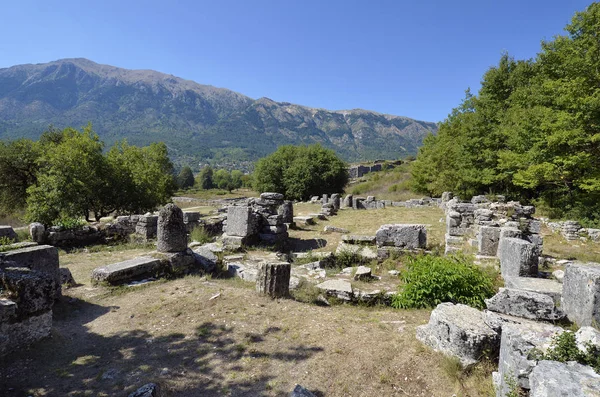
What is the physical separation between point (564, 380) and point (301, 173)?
38.1 meters

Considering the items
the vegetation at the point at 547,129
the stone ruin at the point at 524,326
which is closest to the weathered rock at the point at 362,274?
the stone ruin at the point at 524,326

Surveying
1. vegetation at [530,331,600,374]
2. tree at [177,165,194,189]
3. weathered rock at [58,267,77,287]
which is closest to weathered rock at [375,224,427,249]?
vegetation at [530,331,600,374]

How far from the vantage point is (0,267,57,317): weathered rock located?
4.36 m

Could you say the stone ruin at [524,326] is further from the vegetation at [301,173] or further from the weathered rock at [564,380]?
the vegetation at [301,173]

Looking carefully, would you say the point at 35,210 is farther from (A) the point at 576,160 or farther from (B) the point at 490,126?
(B) the point at 490,126

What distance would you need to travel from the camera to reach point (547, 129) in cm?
1577

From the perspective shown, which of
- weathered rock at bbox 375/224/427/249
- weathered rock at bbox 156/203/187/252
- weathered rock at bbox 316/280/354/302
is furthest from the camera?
weathered rock at bbox 375/224/427/249

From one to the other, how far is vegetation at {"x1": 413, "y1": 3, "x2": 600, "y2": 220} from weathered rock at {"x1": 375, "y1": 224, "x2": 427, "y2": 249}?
9.55m

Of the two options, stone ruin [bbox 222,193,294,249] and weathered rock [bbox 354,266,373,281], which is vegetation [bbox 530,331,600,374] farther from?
stone ruin [bbox 222,193,294,249]

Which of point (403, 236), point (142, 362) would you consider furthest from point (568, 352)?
point (403, 236)

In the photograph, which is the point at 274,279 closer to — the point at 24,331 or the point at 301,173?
the point at 24,331

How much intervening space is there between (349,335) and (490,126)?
23200mm

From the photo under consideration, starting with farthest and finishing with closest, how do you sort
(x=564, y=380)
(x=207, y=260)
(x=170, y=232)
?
(x=207, y=260)
(x=170, y=232)
(x=564, y=380)

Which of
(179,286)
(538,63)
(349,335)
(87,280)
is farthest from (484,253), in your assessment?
(538,63)
